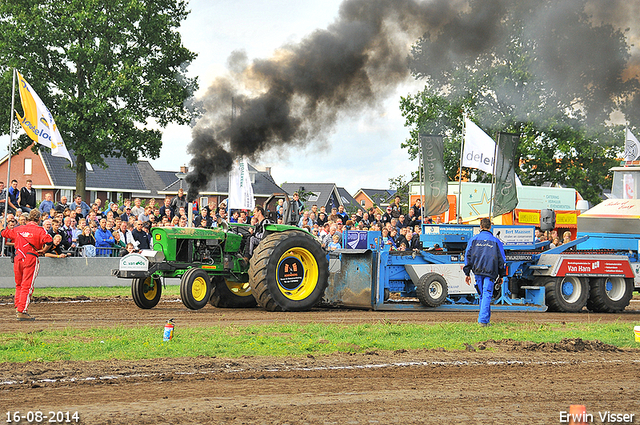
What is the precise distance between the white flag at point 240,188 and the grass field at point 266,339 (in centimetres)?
759

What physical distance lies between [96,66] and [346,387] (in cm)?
2781

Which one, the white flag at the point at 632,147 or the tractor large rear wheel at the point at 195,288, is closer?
the tractor large rear wheel at the point at 195,288

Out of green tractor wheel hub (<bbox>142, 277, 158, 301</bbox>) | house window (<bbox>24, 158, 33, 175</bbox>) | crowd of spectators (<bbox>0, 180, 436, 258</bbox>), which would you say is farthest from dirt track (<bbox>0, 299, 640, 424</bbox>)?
house window (<bbox>24, 158, 33, 175</bbox>)

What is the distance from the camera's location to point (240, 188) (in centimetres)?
1912

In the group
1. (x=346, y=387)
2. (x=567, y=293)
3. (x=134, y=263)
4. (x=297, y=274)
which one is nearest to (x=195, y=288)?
(x=134, y=263)

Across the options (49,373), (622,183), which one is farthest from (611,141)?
(49,373)

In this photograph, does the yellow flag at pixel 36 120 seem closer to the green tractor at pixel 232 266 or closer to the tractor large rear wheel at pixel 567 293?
the green tractor at pixel 232 266

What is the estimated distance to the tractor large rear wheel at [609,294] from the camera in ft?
53.0

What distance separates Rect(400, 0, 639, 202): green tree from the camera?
16.9m

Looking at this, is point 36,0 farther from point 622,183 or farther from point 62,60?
point 622,183

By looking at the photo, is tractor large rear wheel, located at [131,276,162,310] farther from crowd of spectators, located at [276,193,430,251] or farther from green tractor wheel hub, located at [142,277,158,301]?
crowd of spectators, located at [276,193,430,251]

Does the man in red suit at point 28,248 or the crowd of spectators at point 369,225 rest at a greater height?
the crowd of spectators at point 369,225

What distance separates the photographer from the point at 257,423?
18.3ft

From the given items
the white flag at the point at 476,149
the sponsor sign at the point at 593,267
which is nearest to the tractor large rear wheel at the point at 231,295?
the sponsor sign at the point at 593,267
